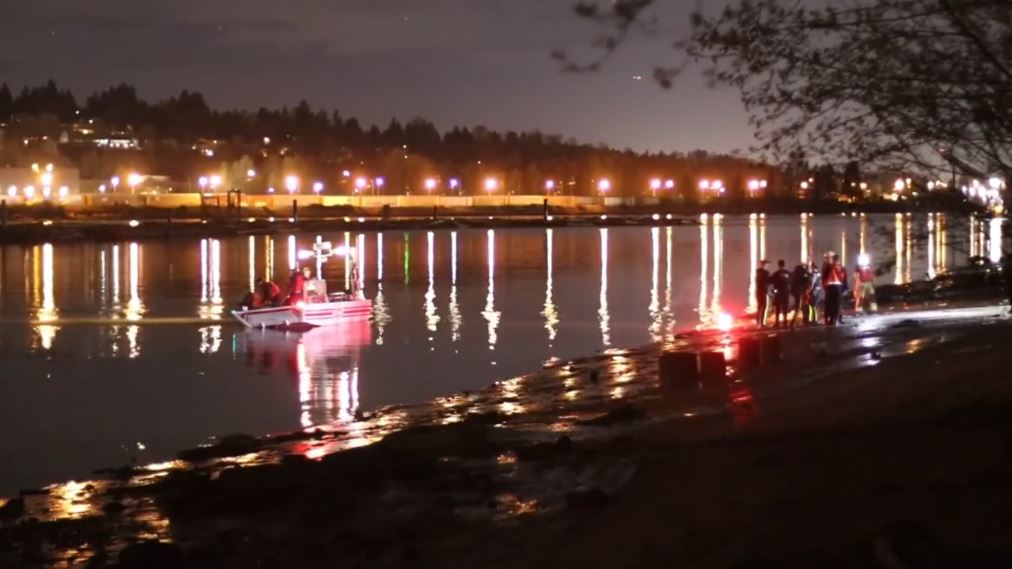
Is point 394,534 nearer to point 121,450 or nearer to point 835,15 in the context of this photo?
point 835,15

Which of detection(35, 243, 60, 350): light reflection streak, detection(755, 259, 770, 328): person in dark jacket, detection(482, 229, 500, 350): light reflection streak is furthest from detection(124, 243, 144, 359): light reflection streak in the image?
detection(755, 259, 770, 328): person in dark jacket

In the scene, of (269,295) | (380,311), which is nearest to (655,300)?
(380,311)

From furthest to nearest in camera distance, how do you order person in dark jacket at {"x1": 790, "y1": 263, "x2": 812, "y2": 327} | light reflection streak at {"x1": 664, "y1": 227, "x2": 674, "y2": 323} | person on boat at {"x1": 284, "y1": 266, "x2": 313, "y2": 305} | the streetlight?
the streetlight
light reflection streak at {"x1": 664, "y1": 227, "x2": 674, "y2": 323}
person on boat at {"x1": 284, "y1": 266, "x2": 313, "y2": 305}
person in dark jacket at {"x1": 790, "y1": 263, "x2": 812, "y2": 327}

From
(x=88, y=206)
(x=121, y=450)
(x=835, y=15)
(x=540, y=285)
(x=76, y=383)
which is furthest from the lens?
(x=88, y=206)

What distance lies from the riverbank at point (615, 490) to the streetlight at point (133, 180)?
15289cm

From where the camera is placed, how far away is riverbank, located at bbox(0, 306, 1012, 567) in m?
9.40

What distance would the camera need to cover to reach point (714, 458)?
1241cm

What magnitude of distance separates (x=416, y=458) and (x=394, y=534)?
3196 millimetres

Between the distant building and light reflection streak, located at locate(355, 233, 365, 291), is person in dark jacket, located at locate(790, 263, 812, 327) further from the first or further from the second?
the distant building

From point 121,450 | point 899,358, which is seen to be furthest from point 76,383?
point 899,358

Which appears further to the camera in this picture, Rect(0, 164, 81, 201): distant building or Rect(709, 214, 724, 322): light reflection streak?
Rect(0, 164, 81, 201): distant building

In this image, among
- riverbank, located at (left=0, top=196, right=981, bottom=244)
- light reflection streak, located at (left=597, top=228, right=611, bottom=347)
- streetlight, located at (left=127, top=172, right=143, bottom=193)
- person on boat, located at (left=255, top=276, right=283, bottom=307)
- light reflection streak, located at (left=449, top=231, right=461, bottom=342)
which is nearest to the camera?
light reflection streak, located at (left=597, top=228, right=611, bottom=347)

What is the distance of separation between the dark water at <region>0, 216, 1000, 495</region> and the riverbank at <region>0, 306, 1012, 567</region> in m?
1.66

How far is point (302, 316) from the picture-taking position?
37.9 m
